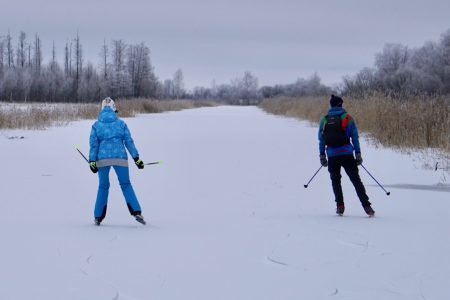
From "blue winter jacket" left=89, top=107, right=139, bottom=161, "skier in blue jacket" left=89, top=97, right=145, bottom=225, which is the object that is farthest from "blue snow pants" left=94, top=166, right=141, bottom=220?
→ "blue winter jacket" left=89, top=107, right=139, bottom=161

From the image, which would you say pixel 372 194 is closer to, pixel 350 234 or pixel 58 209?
pixel 350 234

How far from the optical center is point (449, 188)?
31.6 feet

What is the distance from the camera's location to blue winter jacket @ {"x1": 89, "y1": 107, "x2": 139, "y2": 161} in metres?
6.60

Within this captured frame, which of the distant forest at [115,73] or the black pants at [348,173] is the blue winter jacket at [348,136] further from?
the distant forest at [115,73]

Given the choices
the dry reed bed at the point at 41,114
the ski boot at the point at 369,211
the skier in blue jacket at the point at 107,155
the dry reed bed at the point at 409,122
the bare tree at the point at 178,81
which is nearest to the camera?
the skier in blue jacket at the point at 107,155

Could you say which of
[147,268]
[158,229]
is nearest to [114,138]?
[158,229]

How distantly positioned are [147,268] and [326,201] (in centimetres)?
448

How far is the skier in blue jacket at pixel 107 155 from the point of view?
260 inches

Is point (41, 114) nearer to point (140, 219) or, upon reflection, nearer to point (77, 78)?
point (140, 219)

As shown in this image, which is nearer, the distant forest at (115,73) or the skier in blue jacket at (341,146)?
the skier in blue jacket at (341,146)

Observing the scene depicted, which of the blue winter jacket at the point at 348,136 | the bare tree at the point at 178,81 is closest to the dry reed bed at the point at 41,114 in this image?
→ the blue winter jacket at the point at 348,136

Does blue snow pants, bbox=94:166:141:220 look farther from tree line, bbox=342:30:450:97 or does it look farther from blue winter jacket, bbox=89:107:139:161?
tree line, bbox=342:30:450:97

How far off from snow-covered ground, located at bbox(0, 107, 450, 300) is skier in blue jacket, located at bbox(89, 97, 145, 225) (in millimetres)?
268

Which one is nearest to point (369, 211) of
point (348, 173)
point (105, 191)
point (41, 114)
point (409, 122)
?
point (348, 173)
